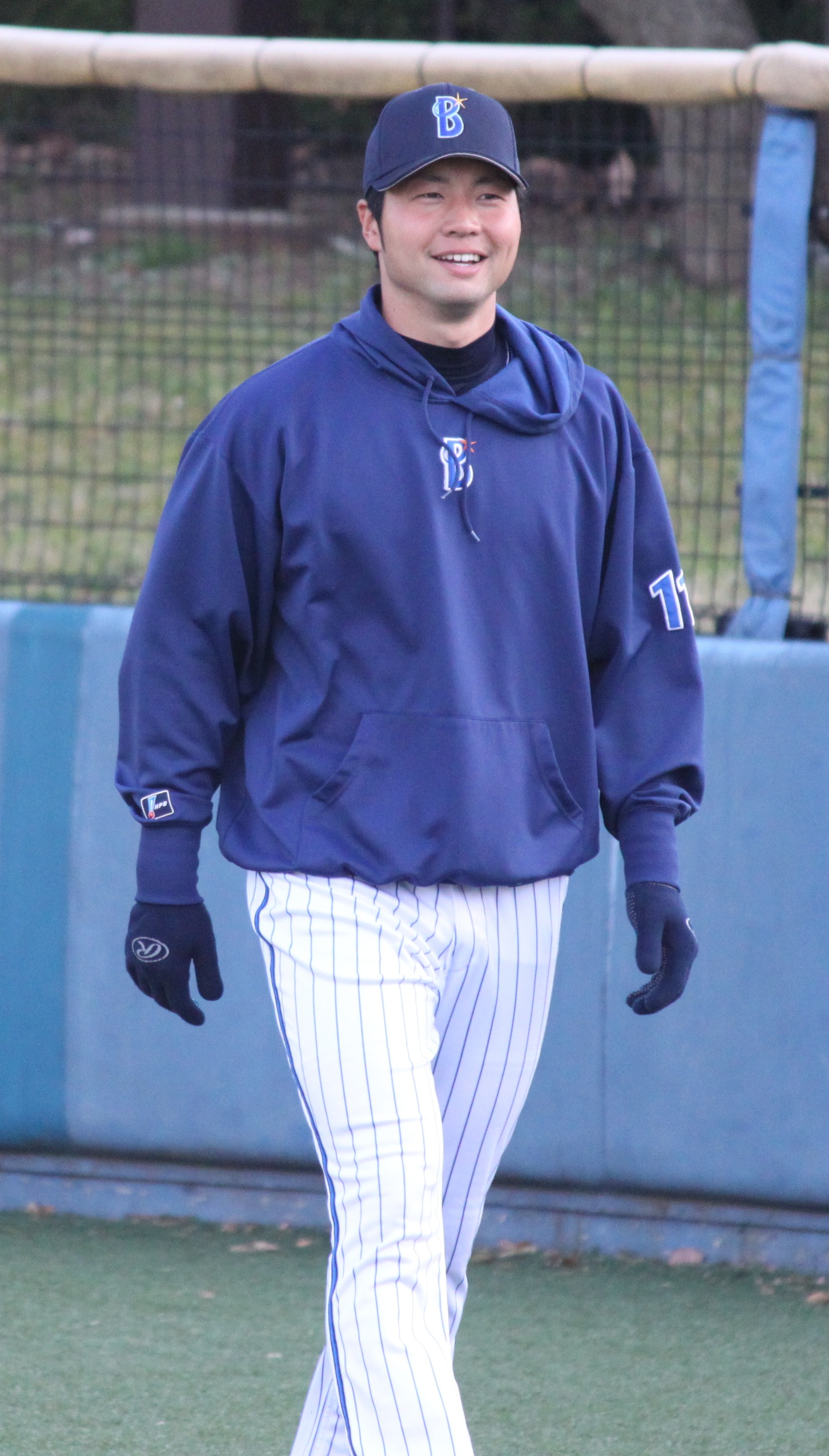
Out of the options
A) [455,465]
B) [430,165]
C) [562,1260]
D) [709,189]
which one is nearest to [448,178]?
[430,165]

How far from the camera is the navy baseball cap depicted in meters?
2.65

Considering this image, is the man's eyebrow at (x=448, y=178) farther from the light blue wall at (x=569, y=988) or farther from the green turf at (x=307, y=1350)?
the green turf at (x=307, y=1350)

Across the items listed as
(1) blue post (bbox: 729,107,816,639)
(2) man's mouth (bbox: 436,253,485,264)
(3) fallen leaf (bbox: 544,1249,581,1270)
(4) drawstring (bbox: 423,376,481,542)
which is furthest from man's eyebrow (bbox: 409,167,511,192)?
(3) fallen leaf (bbox: 544,1249,581,1270)

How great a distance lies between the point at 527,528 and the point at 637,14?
42.0 feet

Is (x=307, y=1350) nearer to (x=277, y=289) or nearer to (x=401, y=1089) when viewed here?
(x=401, y=1089)

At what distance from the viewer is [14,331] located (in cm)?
504

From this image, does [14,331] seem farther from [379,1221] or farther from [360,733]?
[379,1221]

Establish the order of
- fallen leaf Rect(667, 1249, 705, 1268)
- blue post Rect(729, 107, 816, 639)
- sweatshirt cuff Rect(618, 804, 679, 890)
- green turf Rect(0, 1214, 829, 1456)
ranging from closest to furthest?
sweatshirt cuff Rect(618, 804, 679, 890) < green turf Rect(0, 1214, 829, 1456) < blue post Rect(729, 107, 816, 639) < fallen leaf Rect(667, 1249, 705, 1268)

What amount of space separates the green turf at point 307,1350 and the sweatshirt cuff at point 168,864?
1.17 metres

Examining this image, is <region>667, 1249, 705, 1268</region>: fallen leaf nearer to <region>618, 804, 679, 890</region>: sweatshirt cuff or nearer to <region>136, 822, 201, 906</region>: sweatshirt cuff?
<region>618, 804, 679, 890</region>: sweatshirt cuff

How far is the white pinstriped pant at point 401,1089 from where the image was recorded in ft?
8.00

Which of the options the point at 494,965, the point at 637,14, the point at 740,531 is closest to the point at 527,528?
the point at 494,965

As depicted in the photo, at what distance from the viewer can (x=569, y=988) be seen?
4.24 metres

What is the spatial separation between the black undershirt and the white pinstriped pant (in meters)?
0.70
